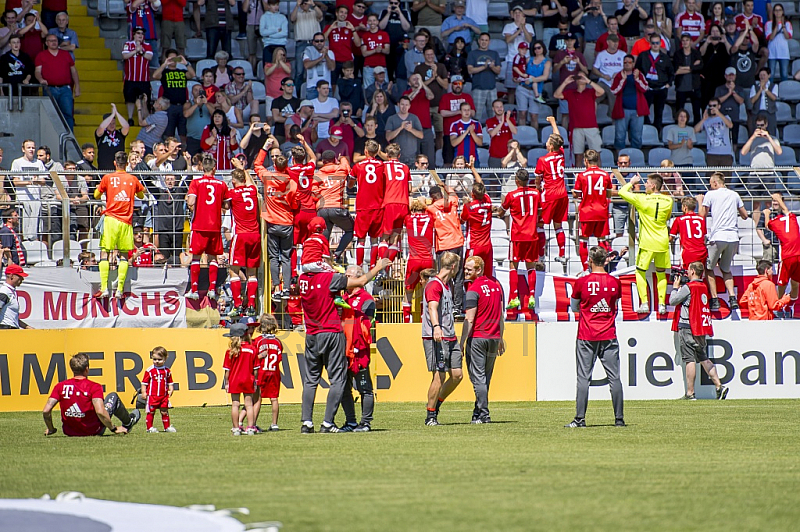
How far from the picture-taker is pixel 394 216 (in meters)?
18.7

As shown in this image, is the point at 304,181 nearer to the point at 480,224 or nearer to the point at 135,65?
the point at 480,224

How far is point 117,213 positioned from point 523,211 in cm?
654

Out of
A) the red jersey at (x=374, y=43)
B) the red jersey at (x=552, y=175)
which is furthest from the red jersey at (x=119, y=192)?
the red jersey at (x=374, y=43)

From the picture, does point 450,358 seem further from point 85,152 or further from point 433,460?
point 85,152

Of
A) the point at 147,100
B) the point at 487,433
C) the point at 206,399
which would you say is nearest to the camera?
the point at 487,433

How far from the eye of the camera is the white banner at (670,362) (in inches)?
711

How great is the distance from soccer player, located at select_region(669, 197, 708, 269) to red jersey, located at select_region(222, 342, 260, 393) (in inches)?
351

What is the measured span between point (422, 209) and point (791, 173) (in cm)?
806

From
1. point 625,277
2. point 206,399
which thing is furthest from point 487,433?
point 625,277

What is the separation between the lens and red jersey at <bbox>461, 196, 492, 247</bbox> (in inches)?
731

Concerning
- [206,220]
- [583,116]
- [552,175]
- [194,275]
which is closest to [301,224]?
[206,220]

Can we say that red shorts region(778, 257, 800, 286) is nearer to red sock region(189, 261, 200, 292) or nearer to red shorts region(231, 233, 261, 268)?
red shorts region(231, 233, 261, 268)

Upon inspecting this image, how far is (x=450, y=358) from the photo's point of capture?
13648mm

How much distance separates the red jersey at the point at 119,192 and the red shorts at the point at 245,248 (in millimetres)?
1765
